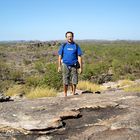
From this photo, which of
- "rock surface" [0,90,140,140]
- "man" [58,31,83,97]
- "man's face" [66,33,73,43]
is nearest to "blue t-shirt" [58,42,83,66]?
"man" [58,31,83,97]

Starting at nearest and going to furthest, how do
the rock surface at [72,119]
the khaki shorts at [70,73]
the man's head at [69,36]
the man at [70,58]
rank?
the rock surface at [72,119]
the man's head at [69,36]
the man at [70,58]
the khaki shorts at [70,73]

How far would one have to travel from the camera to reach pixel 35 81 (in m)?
17.6

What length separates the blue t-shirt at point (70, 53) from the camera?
30.4 feet

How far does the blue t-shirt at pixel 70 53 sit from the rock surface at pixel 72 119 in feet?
6.00

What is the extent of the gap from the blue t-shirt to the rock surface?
1829 mm

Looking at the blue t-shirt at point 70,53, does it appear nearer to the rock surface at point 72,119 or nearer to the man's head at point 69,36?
the man's head at point 69,36

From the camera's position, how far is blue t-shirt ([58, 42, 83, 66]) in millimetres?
9258

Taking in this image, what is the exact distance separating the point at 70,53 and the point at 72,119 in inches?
123

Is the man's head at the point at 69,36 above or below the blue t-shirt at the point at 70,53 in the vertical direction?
above

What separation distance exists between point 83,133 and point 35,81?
12.0 metres

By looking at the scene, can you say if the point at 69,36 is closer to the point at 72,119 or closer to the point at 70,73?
the point at 70,73

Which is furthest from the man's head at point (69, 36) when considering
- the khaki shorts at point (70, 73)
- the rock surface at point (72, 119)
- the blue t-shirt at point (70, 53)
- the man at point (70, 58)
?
the rock surface at point (72, 119)

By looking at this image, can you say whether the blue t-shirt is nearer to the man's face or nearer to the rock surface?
the man's face

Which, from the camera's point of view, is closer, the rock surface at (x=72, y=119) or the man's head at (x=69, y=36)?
the rock surface at (x=72, y=119)
